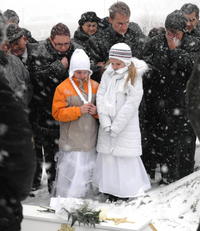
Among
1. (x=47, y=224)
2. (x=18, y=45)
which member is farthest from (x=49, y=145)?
(x=47, y=224)

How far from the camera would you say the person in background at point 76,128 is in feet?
21.1

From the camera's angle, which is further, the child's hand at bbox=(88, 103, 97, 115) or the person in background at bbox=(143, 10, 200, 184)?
the person in background at bbox=(143, 10, 200, 184)

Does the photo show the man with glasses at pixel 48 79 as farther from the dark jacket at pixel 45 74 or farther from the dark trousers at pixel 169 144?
the dark trousers at pixel 169 144

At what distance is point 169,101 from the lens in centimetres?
713

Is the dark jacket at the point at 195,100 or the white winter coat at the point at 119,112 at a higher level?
the dark jacket at the point at 195,100

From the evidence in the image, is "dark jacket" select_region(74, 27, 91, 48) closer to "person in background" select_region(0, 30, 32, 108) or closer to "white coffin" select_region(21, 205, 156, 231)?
"person in background" select_region(0, 30, 32, 108)

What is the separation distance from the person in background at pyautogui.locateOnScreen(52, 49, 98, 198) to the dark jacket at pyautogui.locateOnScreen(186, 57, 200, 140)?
3.53 metres

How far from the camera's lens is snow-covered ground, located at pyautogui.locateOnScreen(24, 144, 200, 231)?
5746 mm

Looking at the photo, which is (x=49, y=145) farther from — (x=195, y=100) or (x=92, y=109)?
(x=195, y=100)

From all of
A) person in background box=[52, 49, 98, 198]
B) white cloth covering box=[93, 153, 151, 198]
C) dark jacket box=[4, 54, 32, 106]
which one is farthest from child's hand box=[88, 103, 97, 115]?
dark jacket box=[4, 54, 32, 106]

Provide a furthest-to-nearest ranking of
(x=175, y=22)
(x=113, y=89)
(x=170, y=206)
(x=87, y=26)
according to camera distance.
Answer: (x=87, y=26), (x=175, y=22), (x=113, y=89), (x=170, y=206)

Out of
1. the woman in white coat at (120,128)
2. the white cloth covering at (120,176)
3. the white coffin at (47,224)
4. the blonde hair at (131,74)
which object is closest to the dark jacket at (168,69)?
the woman in white coat at (120,128)

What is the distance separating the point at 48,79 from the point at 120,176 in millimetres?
1367

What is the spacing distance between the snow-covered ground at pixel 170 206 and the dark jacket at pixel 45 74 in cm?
112
